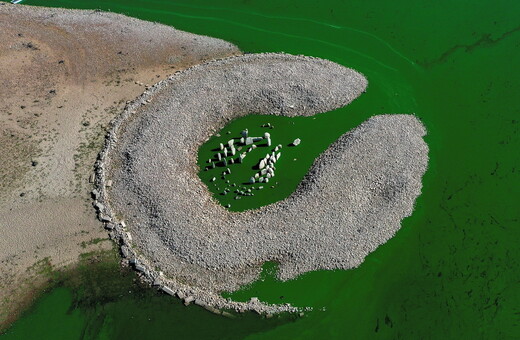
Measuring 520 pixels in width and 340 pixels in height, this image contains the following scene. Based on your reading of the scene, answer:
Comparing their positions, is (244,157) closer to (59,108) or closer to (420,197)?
(420,197)

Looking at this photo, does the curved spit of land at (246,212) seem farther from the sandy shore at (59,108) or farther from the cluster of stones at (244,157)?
the sandy shore at (59,108)

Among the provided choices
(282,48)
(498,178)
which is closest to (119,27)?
(282,48)

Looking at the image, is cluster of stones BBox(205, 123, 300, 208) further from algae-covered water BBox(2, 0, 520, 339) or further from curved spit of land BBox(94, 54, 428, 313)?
algae-covered water BBox(2, 0, 520, 339)

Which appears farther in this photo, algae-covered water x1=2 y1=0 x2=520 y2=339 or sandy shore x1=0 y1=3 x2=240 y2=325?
sandy shore x1=0 y1=3 x2=240 y2=325

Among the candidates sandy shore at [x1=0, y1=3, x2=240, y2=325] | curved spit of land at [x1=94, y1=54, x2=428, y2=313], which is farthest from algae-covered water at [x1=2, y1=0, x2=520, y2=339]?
sandy shore at [x1=0, y1=3, x2=240, y2=325]

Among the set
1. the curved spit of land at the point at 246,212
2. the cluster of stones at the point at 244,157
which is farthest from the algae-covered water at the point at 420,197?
the cluster of stones at the point at 244,157

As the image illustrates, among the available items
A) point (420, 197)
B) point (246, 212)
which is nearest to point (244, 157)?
point (246, 212)

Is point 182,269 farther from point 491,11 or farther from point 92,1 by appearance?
point 491,11
